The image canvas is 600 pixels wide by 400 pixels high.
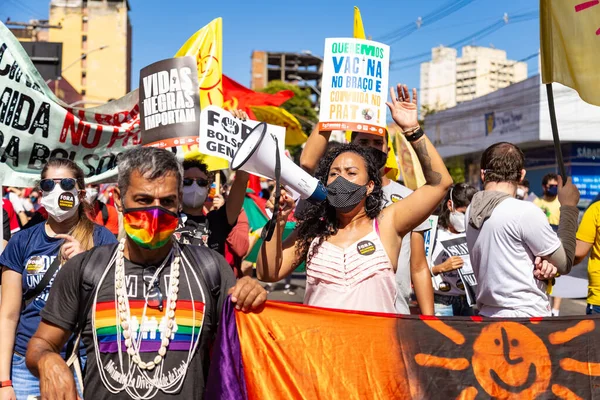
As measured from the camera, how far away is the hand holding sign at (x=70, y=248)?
3285 millimetres

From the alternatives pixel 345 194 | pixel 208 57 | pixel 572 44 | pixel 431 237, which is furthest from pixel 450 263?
pixel 208 57

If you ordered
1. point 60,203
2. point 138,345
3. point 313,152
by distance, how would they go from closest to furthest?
point 138,345
point 60,203
point 313,152

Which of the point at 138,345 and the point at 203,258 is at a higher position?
the point at 203,258

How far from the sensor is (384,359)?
3098 millimetres

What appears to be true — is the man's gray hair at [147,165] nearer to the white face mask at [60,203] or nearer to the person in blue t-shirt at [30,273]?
the person in blue t-shirt at [30,273]

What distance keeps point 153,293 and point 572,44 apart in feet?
10.4

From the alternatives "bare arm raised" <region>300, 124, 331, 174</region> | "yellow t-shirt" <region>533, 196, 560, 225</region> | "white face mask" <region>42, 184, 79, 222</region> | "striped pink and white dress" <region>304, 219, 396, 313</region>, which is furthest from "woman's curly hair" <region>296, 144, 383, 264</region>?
"yellow t-shirt" <region>533, 196, 560, 225</region>

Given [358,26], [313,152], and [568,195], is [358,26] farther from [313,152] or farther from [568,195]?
[568,195]

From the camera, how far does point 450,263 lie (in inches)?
222

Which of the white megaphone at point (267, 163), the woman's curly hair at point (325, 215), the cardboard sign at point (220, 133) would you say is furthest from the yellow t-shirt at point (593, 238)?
the white megaphone at point (267, 163)

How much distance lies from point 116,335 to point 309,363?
928 millimetres

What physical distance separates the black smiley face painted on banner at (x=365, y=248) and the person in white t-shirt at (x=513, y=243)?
0.93 metres

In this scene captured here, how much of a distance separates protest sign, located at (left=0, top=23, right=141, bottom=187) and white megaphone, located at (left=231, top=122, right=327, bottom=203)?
276cm

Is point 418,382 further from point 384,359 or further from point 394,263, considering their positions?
point 394,263
